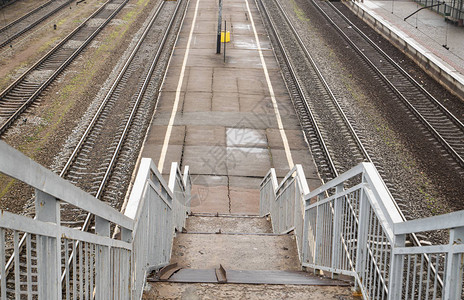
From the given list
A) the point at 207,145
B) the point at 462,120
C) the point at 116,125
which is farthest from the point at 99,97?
the point at 462,120

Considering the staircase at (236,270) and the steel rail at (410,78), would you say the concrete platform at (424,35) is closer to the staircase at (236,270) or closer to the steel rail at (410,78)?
the steel rail at (410,78)

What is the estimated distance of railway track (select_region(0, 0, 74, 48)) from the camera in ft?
94.6

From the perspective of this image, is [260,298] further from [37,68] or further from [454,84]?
[37,68]

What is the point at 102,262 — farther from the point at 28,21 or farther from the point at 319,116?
the point at 28,21

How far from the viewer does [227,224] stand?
12297mm

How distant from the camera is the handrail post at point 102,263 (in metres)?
3.45

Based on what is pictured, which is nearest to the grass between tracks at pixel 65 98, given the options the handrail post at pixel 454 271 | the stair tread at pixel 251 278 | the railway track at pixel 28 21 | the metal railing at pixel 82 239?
the railway track at pixel 28 21

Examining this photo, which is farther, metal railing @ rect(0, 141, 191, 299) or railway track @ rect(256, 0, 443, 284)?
railway track @ rect(256, 0, 443, 284)

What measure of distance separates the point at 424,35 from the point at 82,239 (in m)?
31.9

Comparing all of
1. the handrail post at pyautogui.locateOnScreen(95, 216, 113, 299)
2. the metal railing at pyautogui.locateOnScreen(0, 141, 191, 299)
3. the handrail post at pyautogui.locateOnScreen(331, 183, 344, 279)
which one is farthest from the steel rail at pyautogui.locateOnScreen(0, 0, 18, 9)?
the handrail post at pyautogui.locateOnScreen(95, 216, 113, 299)

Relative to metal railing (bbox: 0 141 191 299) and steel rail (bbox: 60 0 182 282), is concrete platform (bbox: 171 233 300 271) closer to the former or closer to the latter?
metal railing (bbox: 0 141 191 299)

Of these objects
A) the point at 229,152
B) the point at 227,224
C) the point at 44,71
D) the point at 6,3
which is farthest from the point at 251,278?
the point at 6,3

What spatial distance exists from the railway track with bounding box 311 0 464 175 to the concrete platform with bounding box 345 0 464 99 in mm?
1173

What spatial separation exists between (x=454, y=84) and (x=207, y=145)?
10.00m
